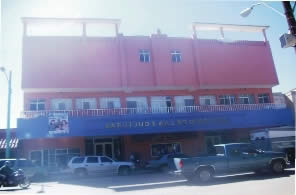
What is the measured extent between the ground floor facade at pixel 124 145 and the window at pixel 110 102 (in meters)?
2.65

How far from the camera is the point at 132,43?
25734 mm

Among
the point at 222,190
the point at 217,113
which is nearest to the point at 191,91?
the point at 217,113

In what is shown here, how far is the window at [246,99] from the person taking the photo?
2769cm

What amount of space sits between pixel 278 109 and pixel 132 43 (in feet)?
46.2

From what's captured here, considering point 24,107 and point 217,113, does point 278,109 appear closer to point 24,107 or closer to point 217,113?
point 217,113

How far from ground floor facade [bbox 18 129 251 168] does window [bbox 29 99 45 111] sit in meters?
2.56

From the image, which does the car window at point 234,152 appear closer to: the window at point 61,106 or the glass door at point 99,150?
the glass door at point 99,150

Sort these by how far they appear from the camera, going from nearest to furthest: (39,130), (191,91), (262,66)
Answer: (39,130) → (191,91) → (262,66)

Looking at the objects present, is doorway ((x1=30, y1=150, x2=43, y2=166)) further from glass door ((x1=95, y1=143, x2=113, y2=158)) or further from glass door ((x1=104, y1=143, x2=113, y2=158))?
glass door ((x1=104, y1=143, x2=113, y2=158))

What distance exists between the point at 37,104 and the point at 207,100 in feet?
49.0

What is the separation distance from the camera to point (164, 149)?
24859 millimetres

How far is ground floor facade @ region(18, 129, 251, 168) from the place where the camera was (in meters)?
22.2

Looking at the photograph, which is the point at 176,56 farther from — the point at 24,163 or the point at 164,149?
the point at 24,163

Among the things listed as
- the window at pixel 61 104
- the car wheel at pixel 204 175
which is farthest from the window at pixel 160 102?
the car wheel at pixel 204 175
